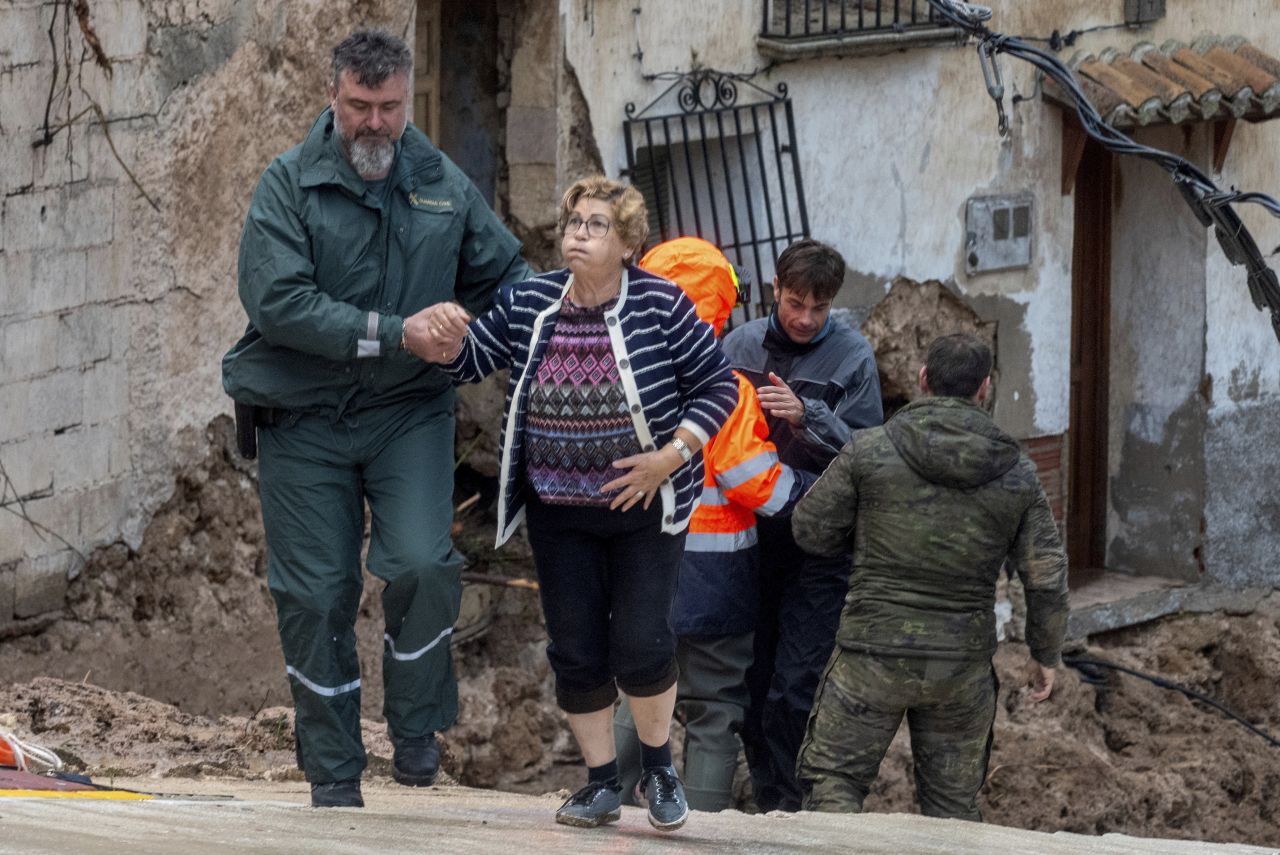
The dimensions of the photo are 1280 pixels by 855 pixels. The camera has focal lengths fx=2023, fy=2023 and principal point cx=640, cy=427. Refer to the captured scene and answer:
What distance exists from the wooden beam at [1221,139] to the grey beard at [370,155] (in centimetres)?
744

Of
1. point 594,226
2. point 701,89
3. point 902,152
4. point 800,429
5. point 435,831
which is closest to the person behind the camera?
point 435,831

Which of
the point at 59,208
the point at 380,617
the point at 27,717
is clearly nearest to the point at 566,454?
the point at 27,717

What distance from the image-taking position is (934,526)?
5621 millimetres

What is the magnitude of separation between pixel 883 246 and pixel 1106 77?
1519 millimetres

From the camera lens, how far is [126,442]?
287 inches

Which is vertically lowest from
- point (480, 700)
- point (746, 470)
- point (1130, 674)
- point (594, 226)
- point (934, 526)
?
point (1130, 674)

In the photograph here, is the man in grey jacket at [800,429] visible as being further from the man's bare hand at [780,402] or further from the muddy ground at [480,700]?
the muddy ground at [480,700]

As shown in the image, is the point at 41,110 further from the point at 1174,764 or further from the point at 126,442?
the point at 1174,764

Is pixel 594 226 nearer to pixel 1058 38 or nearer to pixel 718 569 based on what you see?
pixel 718 569

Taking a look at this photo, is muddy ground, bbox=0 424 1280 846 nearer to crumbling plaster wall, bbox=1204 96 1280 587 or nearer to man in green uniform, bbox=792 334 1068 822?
crumbling plaster wall, bbox=1204 96 1280 587

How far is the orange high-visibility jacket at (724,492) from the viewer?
5.74 metres

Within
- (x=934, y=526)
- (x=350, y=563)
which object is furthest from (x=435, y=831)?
(x=934, y=526)

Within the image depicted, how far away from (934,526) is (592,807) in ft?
4.68

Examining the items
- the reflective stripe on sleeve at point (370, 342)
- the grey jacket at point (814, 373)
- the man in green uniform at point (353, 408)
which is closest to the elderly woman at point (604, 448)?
the reflective stripe on sleeve at point (370, 342)
